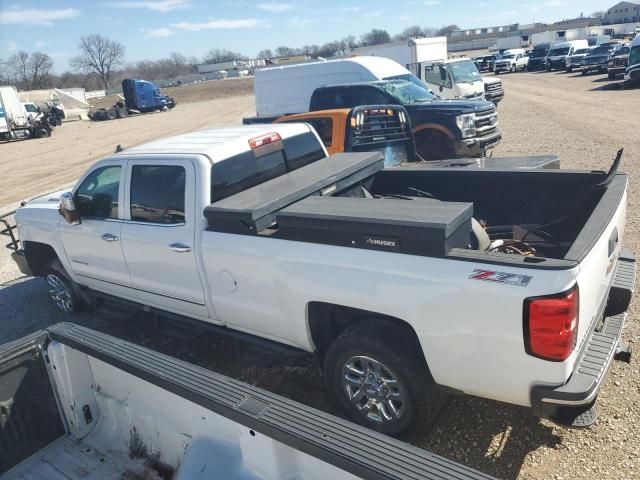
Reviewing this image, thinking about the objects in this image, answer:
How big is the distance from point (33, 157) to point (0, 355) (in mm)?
22310

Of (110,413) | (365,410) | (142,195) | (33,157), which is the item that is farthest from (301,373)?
(33,157)

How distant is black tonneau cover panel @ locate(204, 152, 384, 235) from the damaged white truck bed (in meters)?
1.06

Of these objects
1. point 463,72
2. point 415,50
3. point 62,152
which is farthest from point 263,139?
point 62,152

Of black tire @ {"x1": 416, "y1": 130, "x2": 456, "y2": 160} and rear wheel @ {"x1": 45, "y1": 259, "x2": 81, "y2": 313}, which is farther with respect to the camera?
black tire @ {"x1": 416, "y1": 130, "x2": 456, "y2": 160}

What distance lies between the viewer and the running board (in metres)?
1.92

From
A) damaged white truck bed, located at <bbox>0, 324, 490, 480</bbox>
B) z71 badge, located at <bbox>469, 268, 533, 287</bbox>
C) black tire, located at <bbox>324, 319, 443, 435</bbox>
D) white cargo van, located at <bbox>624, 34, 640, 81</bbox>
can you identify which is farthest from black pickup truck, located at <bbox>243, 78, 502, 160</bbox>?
white cargo van, located at <bbox>624, 34, 640, 81</bbox>

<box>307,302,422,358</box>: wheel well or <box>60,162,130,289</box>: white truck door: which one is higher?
<box>60,162,130,289</box>: white truck door

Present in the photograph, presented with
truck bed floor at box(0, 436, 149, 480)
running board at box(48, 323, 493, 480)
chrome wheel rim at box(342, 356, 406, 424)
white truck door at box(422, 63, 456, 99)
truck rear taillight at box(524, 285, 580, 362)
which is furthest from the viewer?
white truck door at box(422, 63, 456, 99)

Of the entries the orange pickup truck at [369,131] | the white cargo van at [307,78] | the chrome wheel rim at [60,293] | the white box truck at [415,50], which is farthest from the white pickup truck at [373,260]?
the white box truck at [415,50]

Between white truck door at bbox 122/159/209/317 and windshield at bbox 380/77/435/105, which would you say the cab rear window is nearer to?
white truck door at bbox 122/159/209/317

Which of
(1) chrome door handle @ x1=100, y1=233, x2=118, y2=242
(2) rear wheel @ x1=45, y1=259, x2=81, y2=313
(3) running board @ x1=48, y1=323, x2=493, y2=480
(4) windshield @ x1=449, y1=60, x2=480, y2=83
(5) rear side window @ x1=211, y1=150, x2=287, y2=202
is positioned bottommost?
(2) rear wheel @ x1=45, y1=259, x2=81, y2=313

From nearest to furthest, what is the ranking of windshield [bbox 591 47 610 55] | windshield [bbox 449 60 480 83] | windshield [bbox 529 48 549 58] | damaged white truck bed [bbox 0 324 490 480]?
damaged white truck bed [bbox 0 324 490 480] < windshield [bbox 449 60 480 83] < windshield [bbox 591 47 610 55] < windshield [bbox 529 48 549 58]

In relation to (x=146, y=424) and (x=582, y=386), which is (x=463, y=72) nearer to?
(x=582, y=386)

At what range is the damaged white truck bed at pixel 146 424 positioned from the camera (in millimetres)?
2191
